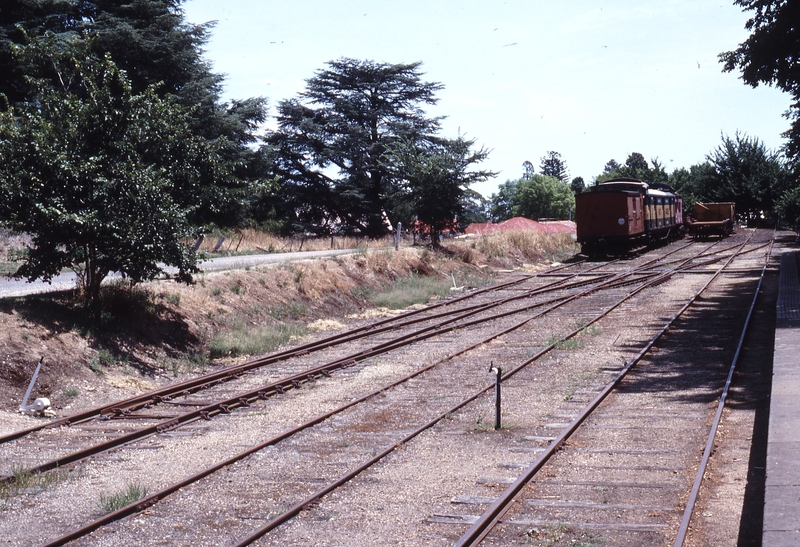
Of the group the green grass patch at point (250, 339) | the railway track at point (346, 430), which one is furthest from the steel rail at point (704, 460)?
the green grass patch at point (250, 339)

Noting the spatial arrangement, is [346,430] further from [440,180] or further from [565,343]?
[440,180]

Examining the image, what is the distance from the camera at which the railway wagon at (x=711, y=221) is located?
51.3 meters

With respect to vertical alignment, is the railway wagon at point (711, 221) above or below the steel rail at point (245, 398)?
above

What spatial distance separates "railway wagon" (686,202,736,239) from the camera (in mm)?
51312

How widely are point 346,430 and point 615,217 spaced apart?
29.1 m

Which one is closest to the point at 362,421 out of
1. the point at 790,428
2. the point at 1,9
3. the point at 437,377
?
the point at 437,377

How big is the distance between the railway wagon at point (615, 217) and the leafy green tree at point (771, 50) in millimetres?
11895

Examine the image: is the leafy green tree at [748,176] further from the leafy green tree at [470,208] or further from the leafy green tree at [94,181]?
the leafy green tree at [94,181]

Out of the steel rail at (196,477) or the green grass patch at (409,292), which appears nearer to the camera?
A: the steel rail at (196,477)

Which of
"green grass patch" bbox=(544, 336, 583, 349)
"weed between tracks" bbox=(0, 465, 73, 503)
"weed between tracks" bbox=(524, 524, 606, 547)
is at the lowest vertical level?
"weed between tracks" bbox=(524, 524, 606, 547)

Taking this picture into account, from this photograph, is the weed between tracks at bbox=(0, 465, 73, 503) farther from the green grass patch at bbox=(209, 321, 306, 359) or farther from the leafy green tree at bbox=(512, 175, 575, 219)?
the leafy green tree at bbox=(512, 175, 575, 219)

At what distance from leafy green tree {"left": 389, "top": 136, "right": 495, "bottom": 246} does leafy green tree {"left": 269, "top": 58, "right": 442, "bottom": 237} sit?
14.5 meters

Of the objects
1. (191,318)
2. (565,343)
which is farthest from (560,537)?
(191,318)

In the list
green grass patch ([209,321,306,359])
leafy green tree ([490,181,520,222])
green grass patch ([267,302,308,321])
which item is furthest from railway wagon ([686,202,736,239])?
leafy green tree ([490,181,520,222])
